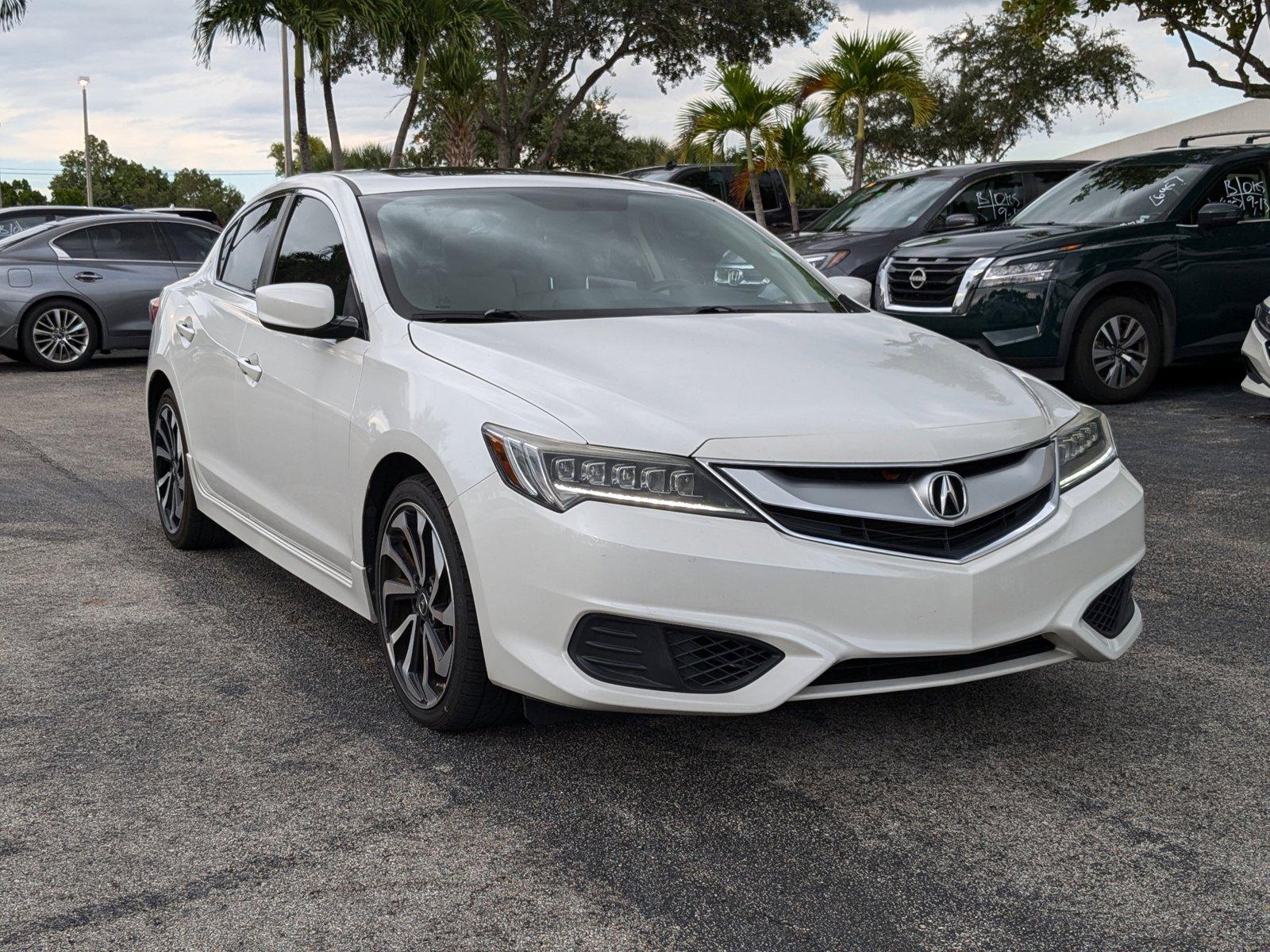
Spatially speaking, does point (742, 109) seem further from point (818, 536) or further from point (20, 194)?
point (20, 194)

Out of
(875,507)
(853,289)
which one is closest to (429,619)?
(875,507)

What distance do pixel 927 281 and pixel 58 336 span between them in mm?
8859

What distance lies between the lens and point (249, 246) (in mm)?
5609

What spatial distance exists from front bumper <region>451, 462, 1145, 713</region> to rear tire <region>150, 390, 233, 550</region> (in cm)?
288

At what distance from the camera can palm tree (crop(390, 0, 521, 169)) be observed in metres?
22.3

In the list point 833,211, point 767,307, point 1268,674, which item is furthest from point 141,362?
point 1268,674

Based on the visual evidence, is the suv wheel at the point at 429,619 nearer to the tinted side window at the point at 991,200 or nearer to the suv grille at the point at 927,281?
the suv grille at the point at 927,281

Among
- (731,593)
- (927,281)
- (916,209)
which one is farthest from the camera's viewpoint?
(916,209)

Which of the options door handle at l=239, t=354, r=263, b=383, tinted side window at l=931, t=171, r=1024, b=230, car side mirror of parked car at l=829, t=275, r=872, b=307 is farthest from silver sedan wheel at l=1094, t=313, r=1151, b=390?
door handle at l=239, t=354, r=263, b=383

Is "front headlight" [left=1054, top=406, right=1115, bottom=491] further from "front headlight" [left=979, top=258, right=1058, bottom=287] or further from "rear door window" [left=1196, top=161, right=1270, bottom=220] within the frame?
"rear door window" [left=1196, top=161, right=1270, bottom=220]

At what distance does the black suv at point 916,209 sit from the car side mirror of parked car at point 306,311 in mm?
8383

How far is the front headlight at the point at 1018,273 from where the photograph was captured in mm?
9992

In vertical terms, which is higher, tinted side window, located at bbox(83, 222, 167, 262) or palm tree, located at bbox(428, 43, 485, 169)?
palm tree, located at bbox(428, 43, 485, 169)

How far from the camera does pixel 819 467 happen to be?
3.26 meters
